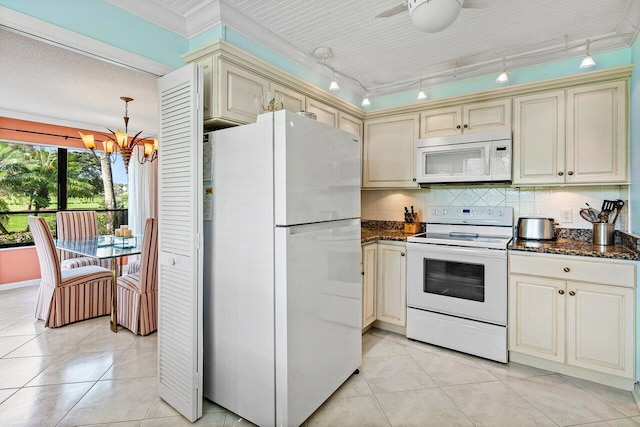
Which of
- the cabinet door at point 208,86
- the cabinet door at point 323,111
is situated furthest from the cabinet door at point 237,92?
the cabinet door at point 323,111

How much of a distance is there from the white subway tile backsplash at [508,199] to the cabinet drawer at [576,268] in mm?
699

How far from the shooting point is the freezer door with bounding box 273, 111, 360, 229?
1.67 metres

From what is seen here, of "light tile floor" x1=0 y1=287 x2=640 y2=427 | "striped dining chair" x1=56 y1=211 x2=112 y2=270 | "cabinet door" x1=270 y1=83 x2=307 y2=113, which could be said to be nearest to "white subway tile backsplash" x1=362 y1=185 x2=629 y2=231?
"light tile floor" x1=0 y1=287 x2=640 y2=427

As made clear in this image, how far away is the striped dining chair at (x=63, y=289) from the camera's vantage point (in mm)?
3203

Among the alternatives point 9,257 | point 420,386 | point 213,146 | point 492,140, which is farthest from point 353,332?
point 9,257

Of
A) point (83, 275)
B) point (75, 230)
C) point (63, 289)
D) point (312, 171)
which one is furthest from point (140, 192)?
point (312, 171)

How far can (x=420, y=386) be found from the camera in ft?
7.32

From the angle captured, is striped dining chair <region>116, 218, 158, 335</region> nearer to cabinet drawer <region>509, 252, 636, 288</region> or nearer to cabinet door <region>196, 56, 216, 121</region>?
cabinet door <region>196, 56, 216, 121</region>

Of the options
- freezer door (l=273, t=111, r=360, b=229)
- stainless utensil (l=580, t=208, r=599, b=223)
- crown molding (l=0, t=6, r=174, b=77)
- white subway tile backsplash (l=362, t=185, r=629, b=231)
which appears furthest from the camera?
white subway tile backsplash (l=362, t=185, r=629, b=231)

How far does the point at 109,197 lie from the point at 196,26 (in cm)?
486

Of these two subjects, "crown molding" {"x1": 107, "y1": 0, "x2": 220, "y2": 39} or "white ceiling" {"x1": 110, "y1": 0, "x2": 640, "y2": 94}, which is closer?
"crown molding" {"x1": 107, "y1": 0, "x2": 220, "y2": 39}

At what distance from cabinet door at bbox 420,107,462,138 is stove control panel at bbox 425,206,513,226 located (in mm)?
761

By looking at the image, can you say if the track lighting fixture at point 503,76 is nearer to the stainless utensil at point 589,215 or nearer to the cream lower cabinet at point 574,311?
the stainless utensil at point 589,215

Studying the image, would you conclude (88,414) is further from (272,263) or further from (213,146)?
(213,146)
